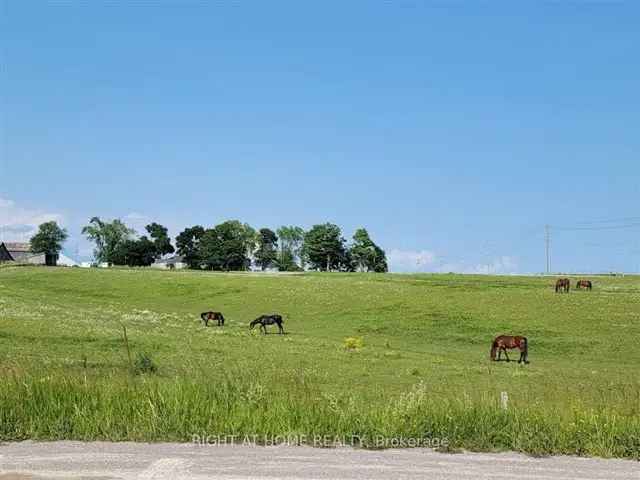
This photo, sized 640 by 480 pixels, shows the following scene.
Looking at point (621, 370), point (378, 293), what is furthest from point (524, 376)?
point (378, 293)

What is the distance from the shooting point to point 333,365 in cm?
2986

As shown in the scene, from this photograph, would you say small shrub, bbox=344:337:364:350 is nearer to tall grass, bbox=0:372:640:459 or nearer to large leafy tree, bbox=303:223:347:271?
tall grass, bbox=0:372:640:459

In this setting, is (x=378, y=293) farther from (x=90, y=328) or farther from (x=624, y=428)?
(x=624, y=428)

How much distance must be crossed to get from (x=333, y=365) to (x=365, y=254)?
165 meters

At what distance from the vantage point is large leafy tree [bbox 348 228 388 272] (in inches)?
7633

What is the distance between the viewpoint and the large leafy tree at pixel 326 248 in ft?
638

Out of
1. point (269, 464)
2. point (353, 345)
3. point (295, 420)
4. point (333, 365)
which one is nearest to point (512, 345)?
point (353, 345)

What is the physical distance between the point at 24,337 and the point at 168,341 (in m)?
6.77

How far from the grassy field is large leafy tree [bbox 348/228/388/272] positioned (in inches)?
4060

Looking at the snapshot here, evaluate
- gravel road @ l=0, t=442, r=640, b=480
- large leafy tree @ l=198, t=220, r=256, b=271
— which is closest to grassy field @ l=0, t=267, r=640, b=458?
gravel road @ l=0, t=442, r=640, b=480

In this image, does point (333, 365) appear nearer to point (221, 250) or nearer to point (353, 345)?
point (353, 345)

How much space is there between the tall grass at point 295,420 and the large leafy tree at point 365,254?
18383 centimetres

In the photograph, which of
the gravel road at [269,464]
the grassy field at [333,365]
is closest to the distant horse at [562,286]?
the grassy field at [333,365]

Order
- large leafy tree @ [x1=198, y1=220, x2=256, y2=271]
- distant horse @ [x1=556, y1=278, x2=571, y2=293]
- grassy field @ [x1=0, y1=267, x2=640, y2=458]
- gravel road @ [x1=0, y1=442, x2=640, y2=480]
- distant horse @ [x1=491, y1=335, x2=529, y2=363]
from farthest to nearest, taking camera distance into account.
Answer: large leafy tree @ [x1=198, y1=220, x2=256, y2=271]
distant horse @ [x1=556, y1=278, x2=571, y2=293]
distant horse @ [x1=491, y1=335, x2=529, y2=363]
grassy field @ [x1=0, y1=267, x2=640, y2=458]
gravel road @ [x1=0, y1=442, x2=640, y2=480]
